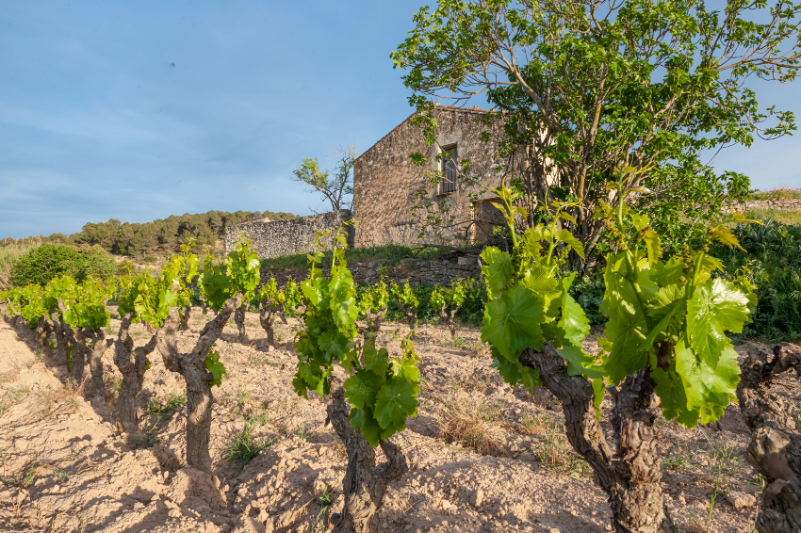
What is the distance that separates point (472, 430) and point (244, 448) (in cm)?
207

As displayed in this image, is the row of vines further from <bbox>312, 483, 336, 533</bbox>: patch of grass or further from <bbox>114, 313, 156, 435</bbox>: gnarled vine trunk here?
<bbox>114, 313, 156, 435</bbox>: gnarled vine trunk

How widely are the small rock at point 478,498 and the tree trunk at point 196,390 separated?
2.14 metres

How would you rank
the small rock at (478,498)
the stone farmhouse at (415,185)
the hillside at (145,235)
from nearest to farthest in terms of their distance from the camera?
the small rock at (478,498), the stone farmhouse at (415,185), the hillside at (145,235)

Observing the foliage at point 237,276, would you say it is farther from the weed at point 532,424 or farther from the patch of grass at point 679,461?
the patch of grass at point 679,461

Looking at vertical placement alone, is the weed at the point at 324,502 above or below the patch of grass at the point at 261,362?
above

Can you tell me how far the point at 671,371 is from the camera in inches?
60.7

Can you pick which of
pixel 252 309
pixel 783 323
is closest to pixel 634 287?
pixel 783 323

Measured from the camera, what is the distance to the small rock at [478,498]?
2521 mm

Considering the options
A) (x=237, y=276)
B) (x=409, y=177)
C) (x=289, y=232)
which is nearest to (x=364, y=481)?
(x=237, y=276)

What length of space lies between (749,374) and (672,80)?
760 cm

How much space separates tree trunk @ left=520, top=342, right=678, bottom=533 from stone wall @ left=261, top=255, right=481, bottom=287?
9.44 m

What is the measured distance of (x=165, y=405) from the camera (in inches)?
184

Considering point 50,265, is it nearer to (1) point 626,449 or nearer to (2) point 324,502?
(2) point 324,502

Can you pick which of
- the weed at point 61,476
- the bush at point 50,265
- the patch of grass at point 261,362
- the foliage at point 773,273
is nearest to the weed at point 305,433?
the weed at point 61,476
